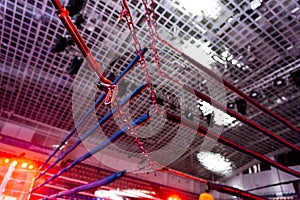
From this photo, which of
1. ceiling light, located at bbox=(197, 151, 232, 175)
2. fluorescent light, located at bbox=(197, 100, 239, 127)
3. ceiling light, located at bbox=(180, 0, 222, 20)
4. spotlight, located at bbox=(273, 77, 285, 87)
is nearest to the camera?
ceiling light, located at bbox=(180, 0, 222, 20)

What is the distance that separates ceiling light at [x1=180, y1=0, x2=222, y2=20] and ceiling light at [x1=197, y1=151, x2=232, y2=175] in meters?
5.11

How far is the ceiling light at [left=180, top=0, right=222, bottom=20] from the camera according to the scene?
10.2 feet

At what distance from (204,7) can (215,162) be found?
644 centimetres

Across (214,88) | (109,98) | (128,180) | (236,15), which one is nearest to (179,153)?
(128,180)

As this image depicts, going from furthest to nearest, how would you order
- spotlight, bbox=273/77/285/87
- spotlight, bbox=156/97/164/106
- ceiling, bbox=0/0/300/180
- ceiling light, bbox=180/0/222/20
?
spotlight, bbox=156/97/164/106
spotlight, bbox=273/77/285/87
ceiling, bbox=0/0/300/180
ceiling light, bbox=180/0/222/20

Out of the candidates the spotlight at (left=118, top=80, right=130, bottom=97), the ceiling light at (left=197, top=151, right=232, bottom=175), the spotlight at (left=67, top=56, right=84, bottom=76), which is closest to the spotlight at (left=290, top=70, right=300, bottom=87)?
the spotlight at (left=118, top=80, right=130, bottom=97)

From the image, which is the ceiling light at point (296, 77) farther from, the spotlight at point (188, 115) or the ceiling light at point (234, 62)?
the spotlight at point (188, 115)

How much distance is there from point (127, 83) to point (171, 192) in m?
6.20

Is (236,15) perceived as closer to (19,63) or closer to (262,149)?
(19,63)

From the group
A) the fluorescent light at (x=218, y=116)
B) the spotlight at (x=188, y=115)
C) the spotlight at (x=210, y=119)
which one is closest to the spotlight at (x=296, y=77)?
the fluorescent light at (x=218, y=116)

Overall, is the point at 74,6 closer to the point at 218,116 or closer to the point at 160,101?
the point at 160,101

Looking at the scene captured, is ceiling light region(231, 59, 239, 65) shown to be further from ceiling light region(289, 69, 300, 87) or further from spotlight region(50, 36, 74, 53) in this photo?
spotlight region(50, 36, 74, 53)

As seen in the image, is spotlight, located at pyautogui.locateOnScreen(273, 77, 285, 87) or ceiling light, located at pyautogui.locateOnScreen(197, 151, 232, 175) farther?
ceiling light, located at pyautogui.locateOnScreen(197, 151, 232, 175)

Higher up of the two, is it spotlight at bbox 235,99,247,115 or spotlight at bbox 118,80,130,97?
spotlight at bbox 118,80,130,97
